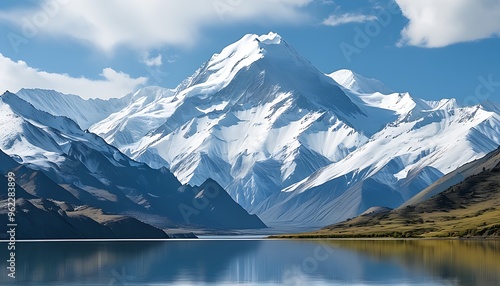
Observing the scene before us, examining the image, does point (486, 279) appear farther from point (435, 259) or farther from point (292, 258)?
point (292, 258)

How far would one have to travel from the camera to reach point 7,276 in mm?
137000

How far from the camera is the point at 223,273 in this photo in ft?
480

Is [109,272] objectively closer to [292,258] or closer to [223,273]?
[223,273]

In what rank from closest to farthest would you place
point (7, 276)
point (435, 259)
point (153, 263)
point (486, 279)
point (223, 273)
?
point (486, 279), point (7, 276), point (223, 273), point (435, 259), point (153, 263)

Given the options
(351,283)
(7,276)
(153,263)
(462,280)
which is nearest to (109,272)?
(7,276)

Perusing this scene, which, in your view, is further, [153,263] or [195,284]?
[153,263]

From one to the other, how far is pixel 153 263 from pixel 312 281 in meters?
52.2

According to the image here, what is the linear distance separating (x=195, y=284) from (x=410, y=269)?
115 feet

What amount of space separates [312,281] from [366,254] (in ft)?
208

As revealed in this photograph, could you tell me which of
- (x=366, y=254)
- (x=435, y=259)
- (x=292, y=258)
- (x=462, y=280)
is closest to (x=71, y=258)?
(x=292, y=258)

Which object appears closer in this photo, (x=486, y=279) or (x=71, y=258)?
(x=486, y=279)

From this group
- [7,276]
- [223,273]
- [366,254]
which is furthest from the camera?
[366,254]

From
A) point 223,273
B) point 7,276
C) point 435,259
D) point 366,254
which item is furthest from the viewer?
point 366,254

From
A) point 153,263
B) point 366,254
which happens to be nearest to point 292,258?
point 366,254
